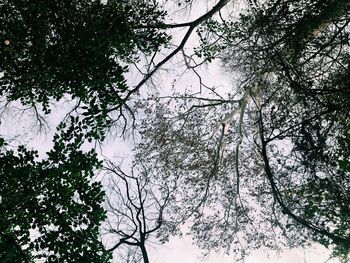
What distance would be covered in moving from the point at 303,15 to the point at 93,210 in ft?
21.2

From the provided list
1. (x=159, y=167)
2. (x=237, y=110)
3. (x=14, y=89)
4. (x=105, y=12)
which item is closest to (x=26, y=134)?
(x=14, y=89)

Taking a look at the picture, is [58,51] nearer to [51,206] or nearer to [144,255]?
[51,206]

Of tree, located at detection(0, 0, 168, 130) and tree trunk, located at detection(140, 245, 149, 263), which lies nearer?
tree, located at detection(0, 0, 168, 130)

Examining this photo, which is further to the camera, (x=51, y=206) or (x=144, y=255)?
(x=144, y=255)

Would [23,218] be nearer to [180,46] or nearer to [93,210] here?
[93,210]

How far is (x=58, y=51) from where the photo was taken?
16.4 ft

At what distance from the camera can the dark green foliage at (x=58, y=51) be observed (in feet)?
16.0

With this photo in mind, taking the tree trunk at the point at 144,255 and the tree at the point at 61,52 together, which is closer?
the tree at the point at 61,52

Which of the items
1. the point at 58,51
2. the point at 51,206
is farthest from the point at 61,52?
the point at 51,206

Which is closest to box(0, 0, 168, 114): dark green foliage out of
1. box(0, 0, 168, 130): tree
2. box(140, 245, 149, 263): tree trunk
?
box(0, 0, 168, 130): tree

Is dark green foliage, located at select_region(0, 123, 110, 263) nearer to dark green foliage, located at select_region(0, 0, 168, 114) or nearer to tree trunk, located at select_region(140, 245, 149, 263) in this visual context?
dark green foliage, located at select_region(0, 0, 168, 114)

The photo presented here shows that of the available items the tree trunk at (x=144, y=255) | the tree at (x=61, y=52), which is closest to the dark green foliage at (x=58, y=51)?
the tree at (x=61, y=52)

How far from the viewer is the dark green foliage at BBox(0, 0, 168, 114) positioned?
4887mm

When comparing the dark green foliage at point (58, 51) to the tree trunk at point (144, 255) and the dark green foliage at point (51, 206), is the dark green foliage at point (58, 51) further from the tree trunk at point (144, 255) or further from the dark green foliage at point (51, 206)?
the tree trunk at point (144, 255)
